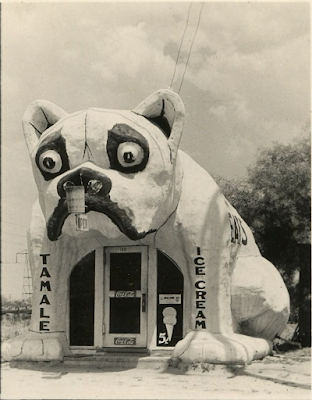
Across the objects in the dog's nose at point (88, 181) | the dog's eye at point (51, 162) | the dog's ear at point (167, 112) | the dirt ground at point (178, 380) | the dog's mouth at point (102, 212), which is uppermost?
the dog's ear at point (167, 112)

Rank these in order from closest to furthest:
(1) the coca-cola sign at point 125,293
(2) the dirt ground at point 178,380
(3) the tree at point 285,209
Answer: (2) the dirt ground at point 178,380 → (1) the coca-cola sign at point 125,293 → (3) the tree at point 285,209

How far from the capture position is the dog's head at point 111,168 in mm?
7613

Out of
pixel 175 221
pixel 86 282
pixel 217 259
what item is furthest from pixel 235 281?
pixel 86 282

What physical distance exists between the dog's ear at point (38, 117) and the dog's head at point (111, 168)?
1.20 feet

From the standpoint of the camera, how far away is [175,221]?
8.77m

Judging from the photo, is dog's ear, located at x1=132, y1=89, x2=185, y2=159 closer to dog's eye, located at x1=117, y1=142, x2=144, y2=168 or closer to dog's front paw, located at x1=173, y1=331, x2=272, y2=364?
dog's eye, located at x1=117, y1=142, x2=144, y2=168

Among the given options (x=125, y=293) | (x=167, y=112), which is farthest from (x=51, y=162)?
(x=125, y=293)

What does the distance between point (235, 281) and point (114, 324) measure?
6.25 feet

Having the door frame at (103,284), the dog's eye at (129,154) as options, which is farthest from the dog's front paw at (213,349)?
the dog's eye at (129,154)

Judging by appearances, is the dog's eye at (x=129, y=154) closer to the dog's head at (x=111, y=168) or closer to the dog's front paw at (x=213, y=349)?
the dog's head at (x=111, y=168)

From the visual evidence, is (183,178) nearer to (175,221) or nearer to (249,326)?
(175,221)

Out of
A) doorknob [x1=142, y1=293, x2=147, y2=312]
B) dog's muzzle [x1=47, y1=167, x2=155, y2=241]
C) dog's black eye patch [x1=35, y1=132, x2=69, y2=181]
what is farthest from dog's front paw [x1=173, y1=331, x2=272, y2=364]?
dog's black eye patch [x1=35, y1=132, x2=69, y2=181]

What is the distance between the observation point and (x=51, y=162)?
7914 mm

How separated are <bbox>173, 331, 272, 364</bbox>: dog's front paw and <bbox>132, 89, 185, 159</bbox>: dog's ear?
7.95 ft
